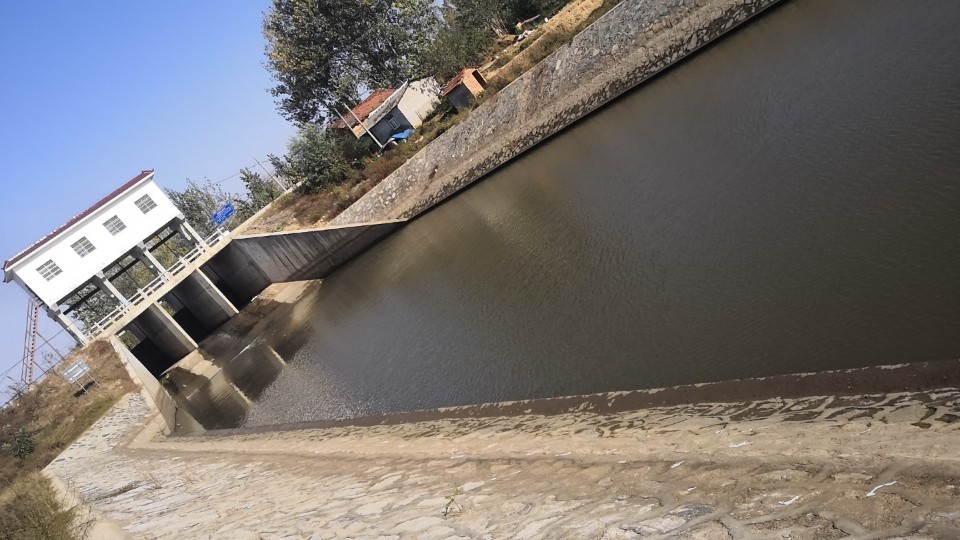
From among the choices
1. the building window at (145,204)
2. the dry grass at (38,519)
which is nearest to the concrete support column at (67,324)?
the building window at (145,204)

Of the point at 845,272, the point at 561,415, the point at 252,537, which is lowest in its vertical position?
the point at 845,272

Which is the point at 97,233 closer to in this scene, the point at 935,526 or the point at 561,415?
the point at 561,415

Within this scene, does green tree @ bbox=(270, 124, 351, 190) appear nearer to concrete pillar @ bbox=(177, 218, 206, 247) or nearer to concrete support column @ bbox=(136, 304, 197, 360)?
concrete pillar @ bbox=(177, 218, 206, 247)

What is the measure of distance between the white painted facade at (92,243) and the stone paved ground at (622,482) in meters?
28.6

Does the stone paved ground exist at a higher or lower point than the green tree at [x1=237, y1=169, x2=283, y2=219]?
lower

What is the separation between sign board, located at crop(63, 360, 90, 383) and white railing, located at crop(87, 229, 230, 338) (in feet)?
10.4

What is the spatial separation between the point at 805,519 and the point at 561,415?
5.54 metres

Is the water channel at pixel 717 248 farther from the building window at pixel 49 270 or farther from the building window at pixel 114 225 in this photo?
the building window at pixel 114 225

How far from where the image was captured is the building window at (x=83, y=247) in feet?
119

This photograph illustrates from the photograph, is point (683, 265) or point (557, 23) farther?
point (557, 23)

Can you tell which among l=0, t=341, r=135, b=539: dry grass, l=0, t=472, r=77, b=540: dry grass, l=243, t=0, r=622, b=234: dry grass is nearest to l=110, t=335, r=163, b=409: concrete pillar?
l=0, t=341, r=135, b=539: dry grass

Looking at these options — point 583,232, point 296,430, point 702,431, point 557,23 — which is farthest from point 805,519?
point 557,23

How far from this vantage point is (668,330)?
10.4 meters

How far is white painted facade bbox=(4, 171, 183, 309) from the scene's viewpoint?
115 feet
